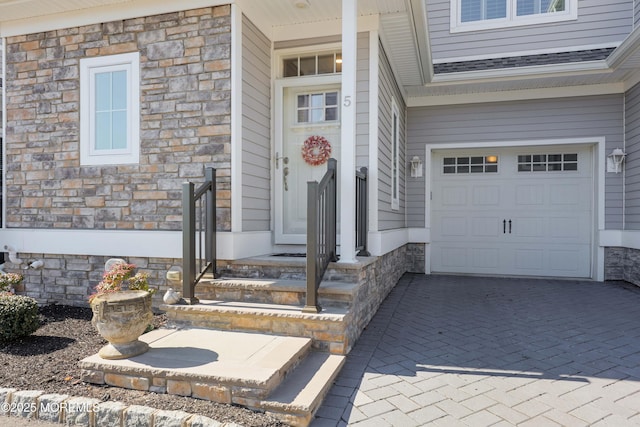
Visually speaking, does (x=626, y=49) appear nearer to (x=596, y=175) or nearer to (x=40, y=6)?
(x=596, y=175)

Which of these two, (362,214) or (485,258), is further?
(485,258)

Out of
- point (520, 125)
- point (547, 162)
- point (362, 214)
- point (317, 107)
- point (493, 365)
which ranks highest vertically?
point (520, 125)

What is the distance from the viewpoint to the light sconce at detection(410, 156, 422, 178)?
22.8 ft

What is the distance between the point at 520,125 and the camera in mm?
6574

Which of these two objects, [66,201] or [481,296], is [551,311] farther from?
[66,201]

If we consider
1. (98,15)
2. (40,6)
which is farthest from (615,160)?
(40,6)

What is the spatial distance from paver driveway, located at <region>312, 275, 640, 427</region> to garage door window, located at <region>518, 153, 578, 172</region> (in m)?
2.39

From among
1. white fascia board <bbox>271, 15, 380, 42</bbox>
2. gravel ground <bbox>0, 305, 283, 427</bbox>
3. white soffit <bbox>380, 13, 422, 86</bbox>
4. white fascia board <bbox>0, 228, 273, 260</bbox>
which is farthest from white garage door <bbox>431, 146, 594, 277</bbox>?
gravel ground <bbox>0, 305, 283, 427</bbox>

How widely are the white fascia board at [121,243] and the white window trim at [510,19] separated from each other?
5.13 metres

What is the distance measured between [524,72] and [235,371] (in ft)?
19.2

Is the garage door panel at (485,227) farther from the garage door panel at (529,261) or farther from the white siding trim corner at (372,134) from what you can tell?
the white siding trim corner at (372,134)

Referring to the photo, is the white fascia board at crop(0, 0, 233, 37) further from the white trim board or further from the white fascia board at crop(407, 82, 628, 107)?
the white trim board

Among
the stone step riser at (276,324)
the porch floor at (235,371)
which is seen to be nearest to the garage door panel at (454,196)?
the stone step riser at (276,324)

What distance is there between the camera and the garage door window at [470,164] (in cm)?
693
